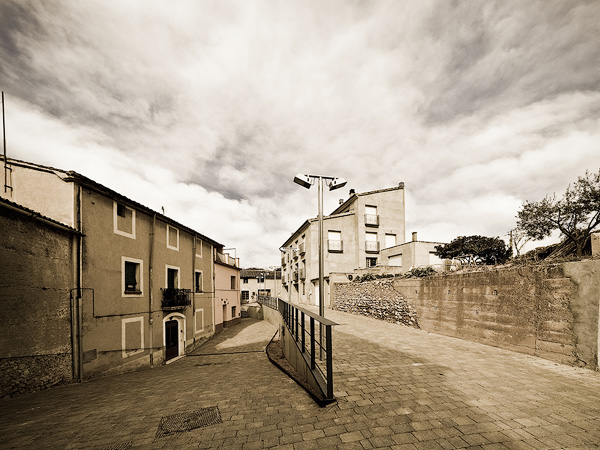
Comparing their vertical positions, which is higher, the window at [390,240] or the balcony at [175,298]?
the window at [390,240]

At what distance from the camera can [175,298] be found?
538 inches

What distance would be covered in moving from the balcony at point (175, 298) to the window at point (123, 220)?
3.79 meters

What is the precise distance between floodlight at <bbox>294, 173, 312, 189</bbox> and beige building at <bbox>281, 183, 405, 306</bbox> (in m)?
18.9

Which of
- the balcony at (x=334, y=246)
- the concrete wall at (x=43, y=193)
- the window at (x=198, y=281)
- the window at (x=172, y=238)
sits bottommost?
the window at (x=198, y=281)

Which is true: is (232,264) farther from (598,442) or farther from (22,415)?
(598,442)

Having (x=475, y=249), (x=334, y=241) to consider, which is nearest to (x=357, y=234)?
(x=334, y=241)

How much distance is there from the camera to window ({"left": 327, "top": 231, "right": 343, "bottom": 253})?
2758 centimetres

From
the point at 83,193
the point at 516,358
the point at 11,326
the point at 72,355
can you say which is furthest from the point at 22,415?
the point at 516,358

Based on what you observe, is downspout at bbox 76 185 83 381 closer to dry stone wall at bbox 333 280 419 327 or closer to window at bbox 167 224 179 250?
window at bbox 167 224 179 250

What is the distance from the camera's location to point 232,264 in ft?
84.9

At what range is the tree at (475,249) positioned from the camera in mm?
25922

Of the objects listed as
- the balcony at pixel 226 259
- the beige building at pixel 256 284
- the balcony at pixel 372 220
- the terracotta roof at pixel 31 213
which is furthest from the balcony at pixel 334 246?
the beige building at pixel 256 284

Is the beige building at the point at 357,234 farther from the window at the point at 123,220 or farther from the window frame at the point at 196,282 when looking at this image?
the window at the point at 123,220

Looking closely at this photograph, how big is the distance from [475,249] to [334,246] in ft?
47.5
